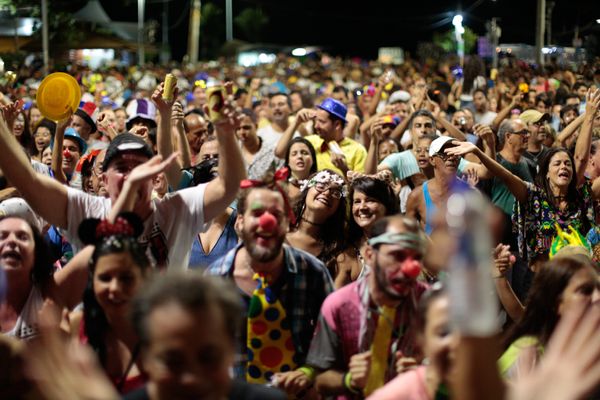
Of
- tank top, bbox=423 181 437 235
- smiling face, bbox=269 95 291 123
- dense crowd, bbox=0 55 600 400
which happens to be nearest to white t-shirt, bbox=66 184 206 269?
dense crowd, bbox=0 55 600 400

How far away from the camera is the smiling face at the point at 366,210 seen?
20.7 feet

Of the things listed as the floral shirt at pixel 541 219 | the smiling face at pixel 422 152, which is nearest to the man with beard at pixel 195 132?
the smiling face at pixel 422 152

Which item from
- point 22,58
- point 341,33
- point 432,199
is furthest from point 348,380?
point 341,33

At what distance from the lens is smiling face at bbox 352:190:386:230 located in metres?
6.31

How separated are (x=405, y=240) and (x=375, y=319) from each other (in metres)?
0.35

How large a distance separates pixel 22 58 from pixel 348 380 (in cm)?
2359

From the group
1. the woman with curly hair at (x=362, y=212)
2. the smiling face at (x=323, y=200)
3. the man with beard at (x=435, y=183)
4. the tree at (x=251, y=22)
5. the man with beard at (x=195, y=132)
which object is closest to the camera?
the woman with curly hair at (x=362, y=212)

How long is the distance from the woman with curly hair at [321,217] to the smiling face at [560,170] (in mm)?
1872

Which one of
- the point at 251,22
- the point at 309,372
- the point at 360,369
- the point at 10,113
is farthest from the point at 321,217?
the point at 251,22

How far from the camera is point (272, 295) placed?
4.71 meters

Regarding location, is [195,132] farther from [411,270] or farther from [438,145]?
[411,270]

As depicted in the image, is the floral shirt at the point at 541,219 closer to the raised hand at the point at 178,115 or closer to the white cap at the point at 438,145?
the white cap at the point at 438,145

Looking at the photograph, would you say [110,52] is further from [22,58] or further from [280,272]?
[280,272]

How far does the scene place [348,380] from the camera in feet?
14.1
